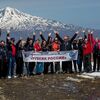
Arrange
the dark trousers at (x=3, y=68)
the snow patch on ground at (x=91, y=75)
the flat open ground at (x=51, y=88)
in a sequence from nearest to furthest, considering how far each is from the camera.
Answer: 1. the flat open ground at (x=51, y=88)
2. the dark trousers at (x=3, y=68)
3. the snow patch on ground at (x=91, y=75)

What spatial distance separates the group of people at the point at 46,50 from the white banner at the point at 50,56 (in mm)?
191

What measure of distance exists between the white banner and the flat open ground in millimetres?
1110

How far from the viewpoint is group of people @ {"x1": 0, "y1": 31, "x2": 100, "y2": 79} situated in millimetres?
23453

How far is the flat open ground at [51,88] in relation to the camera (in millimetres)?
19125

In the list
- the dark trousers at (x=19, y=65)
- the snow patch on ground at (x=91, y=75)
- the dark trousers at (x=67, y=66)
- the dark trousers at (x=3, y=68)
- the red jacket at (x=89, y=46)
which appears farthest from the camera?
the dark trousers at (x=67, y=66)

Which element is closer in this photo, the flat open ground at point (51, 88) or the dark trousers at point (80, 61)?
the flat open ground at point (51, 88)

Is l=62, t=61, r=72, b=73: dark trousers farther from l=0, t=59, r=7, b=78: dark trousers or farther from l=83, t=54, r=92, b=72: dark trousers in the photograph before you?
l=0, t=59, r=7, b=78: dark trousers

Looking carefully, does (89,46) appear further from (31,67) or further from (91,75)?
(31,67)

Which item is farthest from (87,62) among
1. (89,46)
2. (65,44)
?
(65,44)

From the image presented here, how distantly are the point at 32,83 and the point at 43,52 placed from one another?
347 cm

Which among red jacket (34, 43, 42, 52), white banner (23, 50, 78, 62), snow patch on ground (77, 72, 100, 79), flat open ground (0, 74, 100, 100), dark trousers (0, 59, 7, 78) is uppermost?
red jacket (34, 43, 42, 52)

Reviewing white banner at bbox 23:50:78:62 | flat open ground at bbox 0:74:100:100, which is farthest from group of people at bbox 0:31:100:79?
flat open ground at bbox 0:74:100:100

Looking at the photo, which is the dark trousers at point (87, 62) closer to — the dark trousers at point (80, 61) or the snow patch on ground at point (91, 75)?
the dark trousers at point (80, 61)

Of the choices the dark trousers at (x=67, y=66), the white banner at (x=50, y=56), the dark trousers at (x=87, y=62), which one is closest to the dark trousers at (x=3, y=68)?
the white banner at (x=50, y=56)
